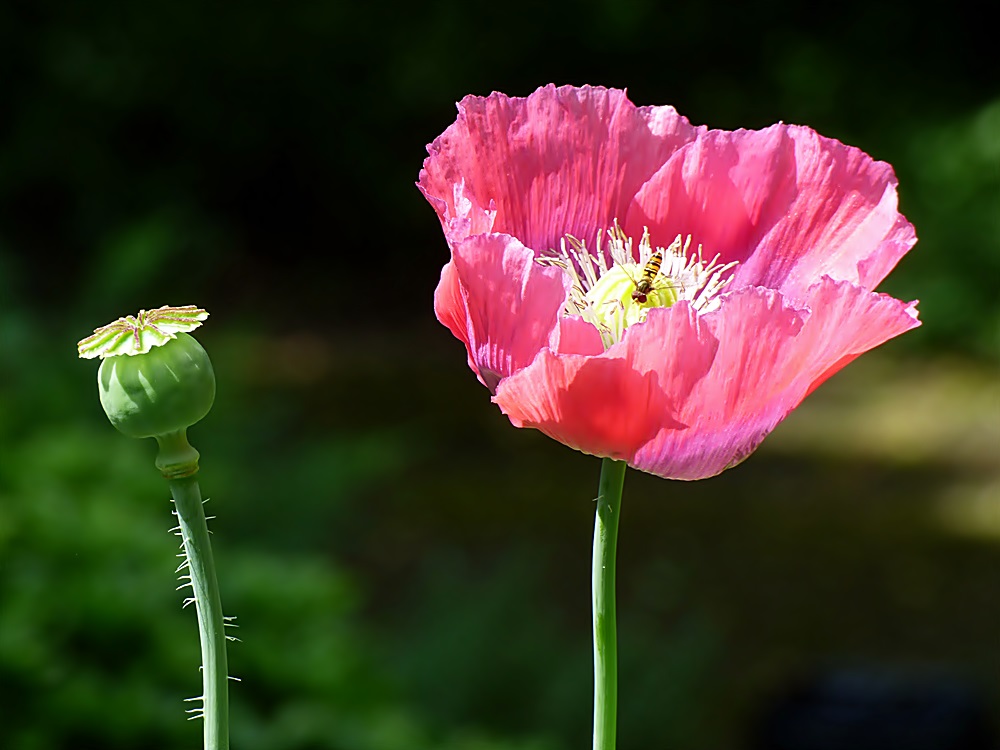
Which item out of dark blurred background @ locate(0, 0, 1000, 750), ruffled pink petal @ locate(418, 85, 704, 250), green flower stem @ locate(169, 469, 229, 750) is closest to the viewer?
green flower stem @ locate(169, 469, 229, 750)

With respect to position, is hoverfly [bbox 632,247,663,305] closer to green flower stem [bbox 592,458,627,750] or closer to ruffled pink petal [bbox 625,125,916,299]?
ruffled pink petal [bbox 625,125,916,299]

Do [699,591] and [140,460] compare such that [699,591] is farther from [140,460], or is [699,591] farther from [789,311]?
[789,311]

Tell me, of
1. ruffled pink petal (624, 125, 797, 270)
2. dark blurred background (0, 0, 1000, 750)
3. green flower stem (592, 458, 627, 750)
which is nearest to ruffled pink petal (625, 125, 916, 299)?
ruffled pink petal (624, 125, 797, 270)

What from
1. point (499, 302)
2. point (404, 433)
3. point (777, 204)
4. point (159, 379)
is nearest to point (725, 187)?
point (777, 204)

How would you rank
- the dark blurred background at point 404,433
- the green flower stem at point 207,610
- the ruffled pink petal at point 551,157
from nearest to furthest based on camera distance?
1. the green flower stem at point 207,610
2. the ruffled pink petal at point 551,157
3. the dark blurred background at point 404,433

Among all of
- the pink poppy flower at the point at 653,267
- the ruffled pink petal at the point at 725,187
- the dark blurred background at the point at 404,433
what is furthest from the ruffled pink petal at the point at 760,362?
the dark blurred background at the point at 404,433

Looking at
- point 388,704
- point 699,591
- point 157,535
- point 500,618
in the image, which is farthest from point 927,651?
point 157,535

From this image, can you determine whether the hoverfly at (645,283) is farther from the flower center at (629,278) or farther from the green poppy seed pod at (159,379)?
the green poppy seed pod at (159,379)
